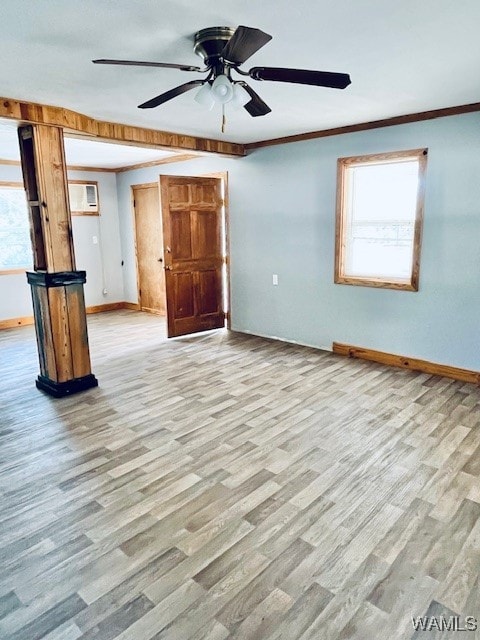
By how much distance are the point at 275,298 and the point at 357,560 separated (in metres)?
3.80

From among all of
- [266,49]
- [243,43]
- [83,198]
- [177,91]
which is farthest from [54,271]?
[83,198]

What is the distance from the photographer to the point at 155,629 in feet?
5.26

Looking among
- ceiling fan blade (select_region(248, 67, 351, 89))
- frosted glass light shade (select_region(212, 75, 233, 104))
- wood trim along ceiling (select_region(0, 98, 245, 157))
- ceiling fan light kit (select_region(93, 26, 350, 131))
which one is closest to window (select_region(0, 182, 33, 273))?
wood trim along ceiling (select_region(0, 98, 245, 157))

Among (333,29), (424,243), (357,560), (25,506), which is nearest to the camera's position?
(357,560)

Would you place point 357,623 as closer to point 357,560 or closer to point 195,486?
point 357,560

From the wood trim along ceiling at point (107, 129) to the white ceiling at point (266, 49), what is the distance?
130 mm

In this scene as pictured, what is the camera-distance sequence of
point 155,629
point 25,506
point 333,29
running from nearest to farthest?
point 155,629, point 333,29, point 25,506

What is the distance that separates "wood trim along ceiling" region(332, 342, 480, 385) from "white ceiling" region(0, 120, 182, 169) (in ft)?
10.0

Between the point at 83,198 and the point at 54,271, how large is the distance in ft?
12.9

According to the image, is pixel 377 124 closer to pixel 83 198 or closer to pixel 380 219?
pixel 380 219

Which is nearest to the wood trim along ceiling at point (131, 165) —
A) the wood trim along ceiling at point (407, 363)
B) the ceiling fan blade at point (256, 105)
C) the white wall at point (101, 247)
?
the white wall at point (101, 247)

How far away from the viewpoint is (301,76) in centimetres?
213

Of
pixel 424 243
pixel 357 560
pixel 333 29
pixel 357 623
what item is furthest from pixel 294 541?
pixel 424 243

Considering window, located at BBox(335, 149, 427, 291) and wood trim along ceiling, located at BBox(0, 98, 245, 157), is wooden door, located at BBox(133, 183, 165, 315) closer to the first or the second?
wood trim along ceiling, located at BBox(0, 98, 245, 157)
